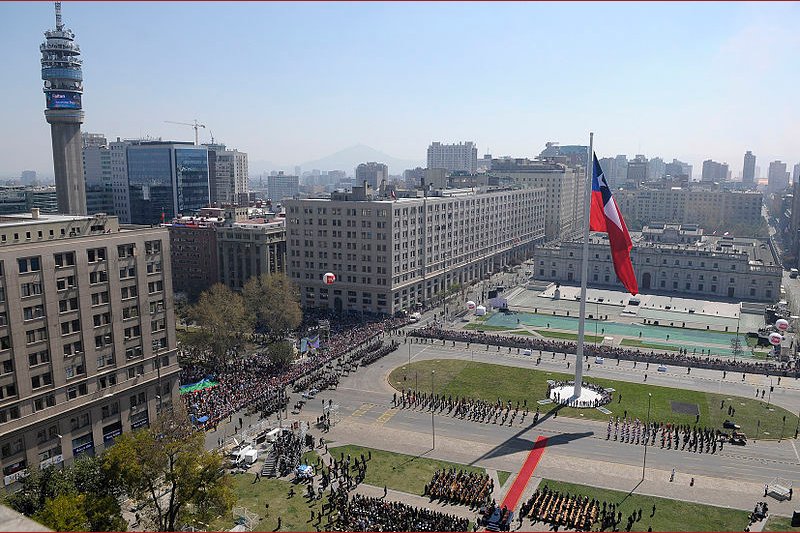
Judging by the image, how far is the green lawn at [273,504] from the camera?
44.0 meters

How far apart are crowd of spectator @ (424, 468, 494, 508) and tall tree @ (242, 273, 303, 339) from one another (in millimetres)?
48632

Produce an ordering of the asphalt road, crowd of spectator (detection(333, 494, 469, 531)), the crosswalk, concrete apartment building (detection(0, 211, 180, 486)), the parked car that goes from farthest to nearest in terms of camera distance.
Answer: the crosswalk, the parked car, the asphalt road, concrete apartment building (detection(0, 211, 180, 486)), crowd of spectator (detection(333, 494, 469, 531))

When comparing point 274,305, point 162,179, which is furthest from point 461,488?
point 162,179

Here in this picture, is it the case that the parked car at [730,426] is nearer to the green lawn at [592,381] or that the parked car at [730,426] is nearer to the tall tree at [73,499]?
the green lawn at [592,381]

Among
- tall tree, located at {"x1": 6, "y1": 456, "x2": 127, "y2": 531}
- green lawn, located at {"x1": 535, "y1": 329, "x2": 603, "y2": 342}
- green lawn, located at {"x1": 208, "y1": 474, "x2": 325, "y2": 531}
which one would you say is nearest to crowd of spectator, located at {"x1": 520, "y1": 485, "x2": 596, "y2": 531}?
green lawn, located at {"x1": 208, "y1": 474, "x2": 325, "y2": 531}

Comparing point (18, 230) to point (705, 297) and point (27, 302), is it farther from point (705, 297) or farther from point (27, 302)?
point (705, 297)

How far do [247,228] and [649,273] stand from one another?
9056cm

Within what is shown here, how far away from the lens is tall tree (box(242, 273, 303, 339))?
93875mm

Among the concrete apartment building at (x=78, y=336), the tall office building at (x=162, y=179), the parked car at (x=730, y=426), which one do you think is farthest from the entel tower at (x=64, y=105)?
the parked car at (x=730, y=426)

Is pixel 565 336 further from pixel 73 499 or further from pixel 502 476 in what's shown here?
pixel 73 499

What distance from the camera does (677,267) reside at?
137625 mm

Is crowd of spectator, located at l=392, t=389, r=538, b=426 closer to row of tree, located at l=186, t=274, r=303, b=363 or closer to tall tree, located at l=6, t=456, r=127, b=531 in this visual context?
row of tree, located at l=186, t=274, r=303, b=363

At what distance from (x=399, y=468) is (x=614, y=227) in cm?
2983

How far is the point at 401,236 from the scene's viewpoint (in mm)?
111875
